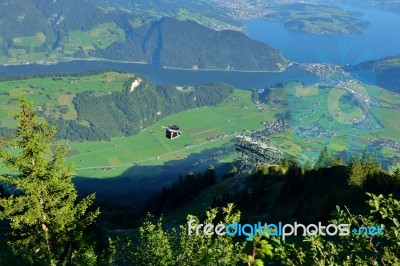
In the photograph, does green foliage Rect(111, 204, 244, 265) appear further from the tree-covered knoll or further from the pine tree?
the pine tree

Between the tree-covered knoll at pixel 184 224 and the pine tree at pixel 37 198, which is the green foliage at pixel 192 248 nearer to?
the tree-covered knoll at pixel 184 224

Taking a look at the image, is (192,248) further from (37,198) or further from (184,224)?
(184,224)

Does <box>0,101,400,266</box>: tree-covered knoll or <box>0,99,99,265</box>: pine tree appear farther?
<box>0,99,99,265</box>: pine tree

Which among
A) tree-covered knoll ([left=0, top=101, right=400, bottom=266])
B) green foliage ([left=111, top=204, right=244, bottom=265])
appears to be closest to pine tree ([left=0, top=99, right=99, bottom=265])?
tree-covered knoll ([left=0, top=101, right=400, bottom=266])

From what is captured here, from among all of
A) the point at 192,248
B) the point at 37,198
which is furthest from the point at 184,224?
the point at 192,248

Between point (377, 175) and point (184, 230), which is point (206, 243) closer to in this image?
point (184, 230)

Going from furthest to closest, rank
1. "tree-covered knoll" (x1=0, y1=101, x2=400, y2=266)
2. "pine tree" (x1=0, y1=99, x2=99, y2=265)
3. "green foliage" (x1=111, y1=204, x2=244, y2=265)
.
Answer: "pine tree" (x1=0, y1=99, x2=99, y2=265)
"green foliage" (x1=111, y1=204, x2=244, y2=265)
"tree-covered knoll" (x1=0, y1=101, x2=400, y2=266)

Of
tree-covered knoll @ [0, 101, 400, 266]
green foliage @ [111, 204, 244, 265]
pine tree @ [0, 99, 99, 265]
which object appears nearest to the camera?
tree-covered knoll @ [0, 101, 400, 266]

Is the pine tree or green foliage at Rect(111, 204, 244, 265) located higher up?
green foliage at Rect(111, 204, 244, 265)

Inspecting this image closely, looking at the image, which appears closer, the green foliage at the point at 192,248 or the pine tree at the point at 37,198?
the green foliage at the point at 192,248

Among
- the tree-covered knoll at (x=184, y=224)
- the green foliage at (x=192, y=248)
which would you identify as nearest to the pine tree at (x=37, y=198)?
the tree-covered knoll at (x=184, y=224)
